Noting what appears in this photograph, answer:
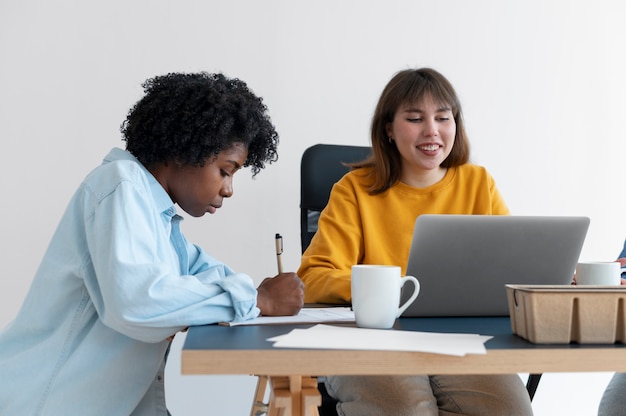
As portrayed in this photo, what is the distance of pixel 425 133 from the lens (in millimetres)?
1675

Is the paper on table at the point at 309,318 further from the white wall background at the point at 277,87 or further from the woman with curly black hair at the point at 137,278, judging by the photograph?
Result: the white wall background at the point at 277,87

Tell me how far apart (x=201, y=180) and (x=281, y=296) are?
286 mm

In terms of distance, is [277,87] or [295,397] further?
[277,87]

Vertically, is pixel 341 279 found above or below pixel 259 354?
below

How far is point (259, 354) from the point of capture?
735 millimetres

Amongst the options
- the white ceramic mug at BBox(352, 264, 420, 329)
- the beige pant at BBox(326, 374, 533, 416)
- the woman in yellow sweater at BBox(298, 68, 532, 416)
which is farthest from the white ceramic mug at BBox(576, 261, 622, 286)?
the woman in yellow sweater at BBox(298, 68, 532, 416)

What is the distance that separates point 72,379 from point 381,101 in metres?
1.02

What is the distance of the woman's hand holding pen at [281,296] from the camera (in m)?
1.10

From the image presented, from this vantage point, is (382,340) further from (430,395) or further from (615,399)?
(615,399)

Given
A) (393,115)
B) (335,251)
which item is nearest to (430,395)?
(335,251)

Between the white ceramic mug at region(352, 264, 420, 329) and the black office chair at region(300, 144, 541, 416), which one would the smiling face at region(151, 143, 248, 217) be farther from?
the black office chair at region(300, 144, 541, 416)

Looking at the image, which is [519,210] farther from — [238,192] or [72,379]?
[72,379]

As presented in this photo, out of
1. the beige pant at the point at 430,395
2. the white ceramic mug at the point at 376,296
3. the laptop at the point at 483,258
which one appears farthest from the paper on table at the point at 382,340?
the beige pant at the point at 430,395

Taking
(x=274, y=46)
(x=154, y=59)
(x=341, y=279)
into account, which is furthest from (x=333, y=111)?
(x=341, y=279)
